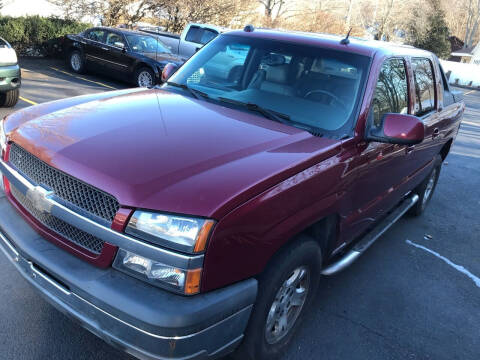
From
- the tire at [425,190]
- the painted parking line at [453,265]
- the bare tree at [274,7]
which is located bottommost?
the painted parking line at [453,265]

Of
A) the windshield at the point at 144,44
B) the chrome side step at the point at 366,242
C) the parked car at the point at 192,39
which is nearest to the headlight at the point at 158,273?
the chrome side step at the point at 366,242

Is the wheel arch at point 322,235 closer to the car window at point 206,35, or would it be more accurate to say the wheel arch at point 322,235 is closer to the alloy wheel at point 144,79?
→ the alloy wheel at point 144,79

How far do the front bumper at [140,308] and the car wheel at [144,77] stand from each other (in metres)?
9.90

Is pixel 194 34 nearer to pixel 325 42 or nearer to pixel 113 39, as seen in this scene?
pixel 113 39

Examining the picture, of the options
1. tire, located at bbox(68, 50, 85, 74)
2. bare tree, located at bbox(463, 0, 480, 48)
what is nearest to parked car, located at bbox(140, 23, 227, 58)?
tire, located at bbox(68, 50, 85, 74)

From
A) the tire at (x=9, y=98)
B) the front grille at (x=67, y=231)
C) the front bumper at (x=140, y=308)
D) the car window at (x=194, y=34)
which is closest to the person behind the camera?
the front bumper at (x=140, y=308)

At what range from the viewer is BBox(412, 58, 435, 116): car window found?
3990 mm

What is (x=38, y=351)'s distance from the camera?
8.39ft

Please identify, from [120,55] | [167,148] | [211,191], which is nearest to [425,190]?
[167,148]

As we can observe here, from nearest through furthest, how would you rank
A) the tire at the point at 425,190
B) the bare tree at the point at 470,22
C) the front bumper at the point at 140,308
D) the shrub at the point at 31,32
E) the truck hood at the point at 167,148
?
1. the front bumper at the point at 140,308
2. the truck hood at the point at 167,148
3. the tire at the point at 425,190
4. the shrub at the point at 31,32
5. the bare tree at the point at 470,22

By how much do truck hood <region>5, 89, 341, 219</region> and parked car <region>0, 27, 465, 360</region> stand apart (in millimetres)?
10

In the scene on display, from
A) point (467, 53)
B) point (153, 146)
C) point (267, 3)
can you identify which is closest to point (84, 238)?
point (153, 146)

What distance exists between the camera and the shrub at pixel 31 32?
1408cm

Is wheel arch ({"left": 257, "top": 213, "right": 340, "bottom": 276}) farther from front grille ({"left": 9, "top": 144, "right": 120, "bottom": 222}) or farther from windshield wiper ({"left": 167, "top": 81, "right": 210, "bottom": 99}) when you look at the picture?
windshield wiper ({"left": 167, "top": 81, "right": 210, "bottom": 99})
